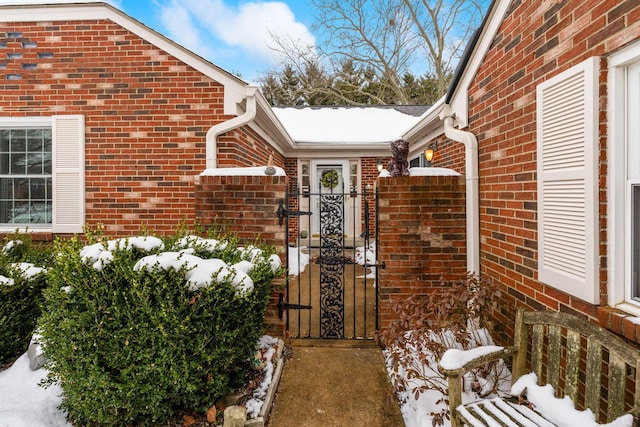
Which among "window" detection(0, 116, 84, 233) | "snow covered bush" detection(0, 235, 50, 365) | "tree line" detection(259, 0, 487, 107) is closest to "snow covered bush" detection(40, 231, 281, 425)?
"snow covered bush" detection(0, 235, 50, 365)

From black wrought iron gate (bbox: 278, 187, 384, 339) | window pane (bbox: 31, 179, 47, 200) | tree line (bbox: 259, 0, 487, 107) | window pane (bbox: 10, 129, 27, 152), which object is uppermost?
tree line (bbox: 259, 0, 487, 107)

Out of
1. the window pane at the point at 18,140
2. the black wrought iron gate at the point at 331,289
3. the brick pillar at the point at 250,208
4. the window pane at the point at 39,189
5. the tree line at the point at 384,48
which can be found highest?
the tree line at the point at 384,48

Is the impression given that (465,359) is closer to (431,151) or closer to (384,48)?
(431,151)

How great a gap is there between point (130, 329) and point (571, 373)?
2.75 meters

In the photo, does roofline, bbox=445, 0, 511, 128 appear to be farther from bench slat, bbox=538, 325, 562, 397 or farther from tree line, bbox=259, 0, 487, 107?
tree line, bbox=259, 0, 487, 107

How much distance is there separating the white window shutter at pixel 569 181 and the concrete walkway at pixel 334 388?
5.11 feet

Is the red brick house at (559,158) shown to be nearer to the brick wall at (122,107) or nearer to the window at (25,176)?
the brick wall at (122,107)

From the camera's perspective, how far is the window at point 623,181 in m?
1.98

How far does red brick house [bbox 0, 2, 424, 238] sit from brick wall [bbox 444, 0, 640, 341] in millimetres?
2990

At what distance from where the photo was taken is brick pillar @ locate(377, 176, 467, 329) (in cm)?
366

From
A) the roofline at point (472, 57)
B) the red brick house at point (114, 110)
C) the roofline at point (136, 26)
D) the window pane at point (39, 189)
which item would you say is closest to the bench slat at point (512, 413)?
the roofline at point (472, 57)

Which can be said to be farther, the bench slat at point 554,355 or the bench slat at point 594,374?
the bench slat at point 554,355

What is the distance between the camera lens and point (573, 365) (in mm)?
1996

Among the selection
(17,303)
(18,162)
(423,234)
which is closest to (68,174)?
(18,162)
